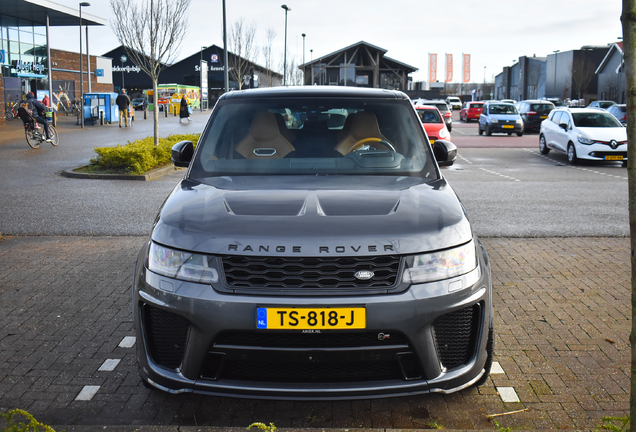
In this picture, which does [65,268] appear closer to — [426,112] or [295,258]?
[295,258]

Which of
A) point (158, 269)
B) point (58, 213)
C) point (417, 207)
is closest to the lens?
point (158, 269)

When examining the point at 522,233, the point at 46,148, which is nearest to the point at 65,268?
the point at 522,233

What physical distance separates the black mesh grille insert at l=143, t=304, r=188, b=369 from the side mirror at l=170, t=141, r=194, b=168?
69.0 inches

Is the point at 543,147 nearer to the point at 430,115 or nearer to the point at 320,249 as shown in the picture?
the point at 430,115

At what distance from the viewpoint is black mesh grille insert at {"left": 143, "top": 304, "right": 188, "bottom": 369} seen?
2.88 m

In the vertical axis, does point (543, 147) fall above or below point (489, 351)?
above

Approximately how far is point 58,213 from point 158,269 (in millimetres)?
7037

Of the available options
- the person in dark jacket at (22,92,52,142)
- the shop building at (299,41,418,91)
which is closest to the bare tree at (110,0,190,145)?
the person in dark jacket at (22,92,52,142)

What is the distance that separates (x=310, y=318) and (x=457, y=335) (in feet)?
2.34

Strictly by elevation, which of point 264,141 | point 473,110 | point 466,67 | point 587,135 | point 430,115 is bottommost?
point 587,135

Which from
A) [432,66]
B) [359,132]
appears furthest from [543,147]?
[432,66]

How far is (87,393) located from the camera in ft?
11.4

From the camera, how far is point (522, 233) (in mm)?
7992

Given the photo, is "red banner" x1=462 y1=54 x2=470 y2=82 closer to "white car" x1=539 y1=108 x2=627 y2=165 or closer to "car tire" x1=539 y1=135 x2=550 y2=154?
"car tire" x1=539 y1=135 x2=550 y2=154
